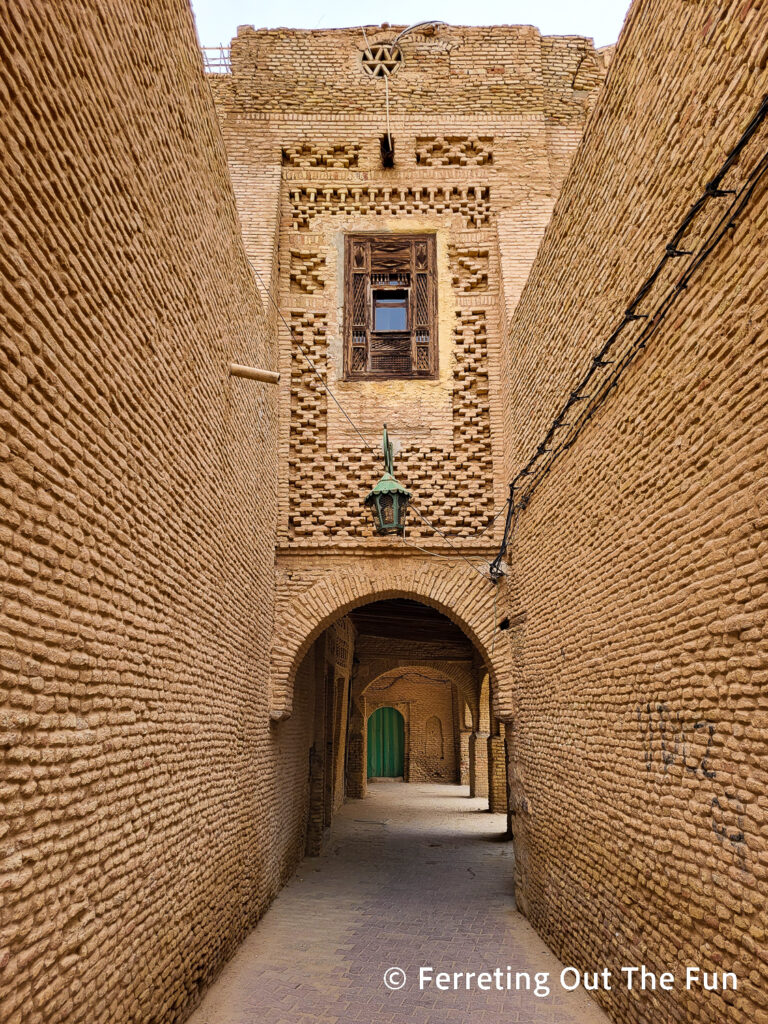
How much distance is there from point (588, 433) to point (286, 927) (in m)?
5.09

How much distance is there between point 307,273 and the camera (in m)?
8.58

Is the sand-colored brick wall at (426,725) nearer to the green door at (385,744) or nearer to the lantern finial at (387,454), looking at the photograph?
the green door at (385,744)

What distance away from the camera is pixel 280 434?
7.95 m

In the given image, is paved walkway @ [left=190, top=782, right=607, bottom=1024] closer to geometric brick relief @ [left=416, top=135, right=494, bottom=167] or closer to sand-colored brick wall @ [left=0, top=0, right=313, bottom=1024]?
sand-colored brick wall @ [left=0, top=0, right=313, bottom=1024]

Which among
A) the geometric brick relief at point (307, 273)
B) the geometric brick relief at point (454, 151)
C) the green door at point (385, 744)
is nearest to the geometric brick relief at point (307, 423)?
the geometric brick relief at point (307, 273)

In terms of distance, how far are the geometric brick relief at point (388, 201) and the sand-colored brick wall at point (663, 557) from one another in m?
3.19

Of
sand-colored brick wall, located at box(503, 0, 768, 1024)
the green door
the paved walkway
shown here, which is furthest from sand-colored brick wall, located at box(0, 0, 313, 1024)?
the green door

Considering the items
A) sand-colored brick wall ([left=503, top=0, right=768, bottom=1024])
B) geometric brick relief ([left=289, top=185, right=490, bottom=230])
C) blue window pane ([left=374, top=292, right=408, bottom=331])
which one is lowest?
sand-colored brick wall ([left=503, top=0, right=768, bottom=1024])

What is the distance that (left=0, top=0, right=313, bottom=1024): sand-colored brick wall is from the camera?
248 centimetres

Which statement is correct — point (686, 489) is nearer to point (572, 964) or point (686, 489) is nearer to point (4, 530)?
Result: point (4, 530)

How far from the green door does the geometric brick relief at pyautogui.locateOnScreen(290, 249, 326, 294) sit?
59.2 ft

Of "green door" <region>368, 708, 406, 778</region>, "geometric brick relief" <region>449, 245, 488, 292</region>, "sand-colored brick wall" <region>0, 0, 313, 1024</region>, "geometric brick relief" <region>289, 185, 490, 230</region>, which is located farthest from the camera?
"green door" <region>368, 708, 406, 778</region>

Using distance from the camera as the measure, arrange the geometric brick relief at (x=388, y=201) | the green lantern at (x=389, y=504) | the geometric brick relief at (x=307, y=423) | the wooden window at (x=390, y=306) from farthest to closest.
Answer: the geometric brick relief at (x=388, y=201)
the wooden window at (x=390, y=306)
the geometric brick relief at (x=307, y=423)
the green lantern at (x=389, y=504)

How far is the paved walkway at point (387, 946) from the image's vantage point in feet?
15.0
